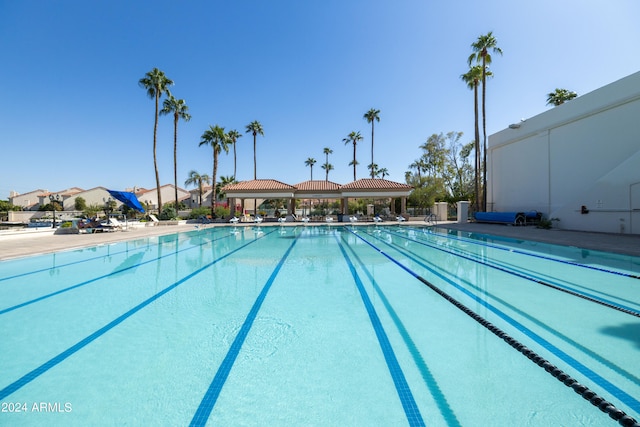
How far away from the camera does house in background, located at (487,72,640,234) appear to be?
12.6 meters

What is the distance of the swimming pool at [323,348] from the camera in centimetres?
225

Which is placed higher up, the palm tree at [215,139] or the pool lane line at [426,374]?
the palm tree at [215,139]

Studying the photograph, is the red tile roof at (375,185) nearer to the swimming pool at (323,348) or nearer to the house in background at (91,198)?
the swimming pool at (323,348)

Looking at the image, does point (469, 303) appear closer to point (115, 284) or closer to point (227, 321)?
point (227, 321)

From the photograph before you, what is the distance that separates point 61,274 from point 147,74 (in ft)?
78.7

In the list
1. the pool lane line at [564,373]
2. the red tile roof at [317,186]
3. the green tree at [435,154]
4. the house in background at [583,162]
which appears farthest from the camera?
the green tree at [435,154]

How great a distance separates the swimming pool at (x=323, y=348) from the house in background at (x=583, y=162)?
8.58 m

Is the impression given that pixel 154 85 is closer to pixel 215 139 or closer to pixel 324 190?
pixel 215 139

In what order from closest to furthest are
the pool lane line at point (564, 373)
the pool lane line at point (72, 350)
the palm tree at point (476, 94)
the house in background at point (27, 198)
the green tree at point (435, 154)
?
the pool lane line at point (564, 373), the pool lane line at point (72, 350), the palm tree at point (476, 94), the green tree at point (435, 154), the house in background at point (27, 198)

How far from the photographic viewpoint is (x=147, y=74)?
2472 centimetres

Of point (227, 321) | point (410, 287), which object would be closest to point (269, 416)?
point (227, 321)

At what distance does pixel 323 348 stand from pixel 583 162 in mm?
19259

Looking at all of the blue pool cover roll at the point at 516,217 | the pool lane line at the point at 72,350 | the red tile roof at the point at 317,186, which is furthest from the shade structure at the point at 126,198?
the blue pool cover roll at the point at 516,217

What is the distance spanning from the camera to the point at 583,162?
15.3 meters
